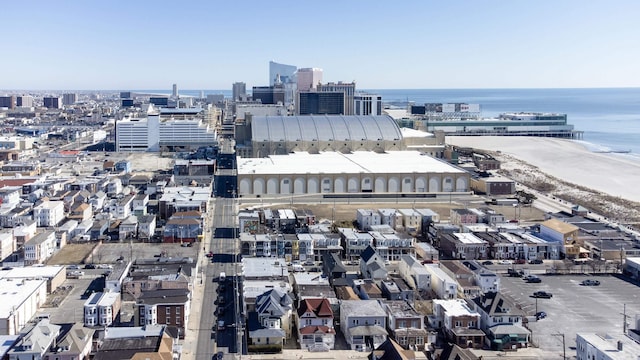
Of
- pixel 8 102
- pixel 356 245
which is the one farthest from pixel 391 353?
pixel 8 102

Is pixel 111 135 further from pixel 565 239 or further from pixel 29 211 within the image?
pixel 565 239

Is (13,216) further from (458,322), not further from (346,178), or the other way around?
(458,322)

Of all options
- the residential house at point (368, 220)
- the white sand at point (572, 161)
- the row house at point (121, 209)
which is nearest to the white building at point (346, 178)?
the row house at point (121, 209)

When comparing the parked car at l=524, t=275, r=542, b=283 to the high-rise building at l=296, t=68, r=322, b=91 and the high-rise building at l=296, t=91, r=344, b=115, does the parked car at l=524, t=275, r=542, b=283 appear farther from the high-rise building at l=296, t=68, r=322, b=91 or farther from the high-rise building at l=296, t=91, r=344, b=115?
the high-rise building at l=296, t=68, r=322, b=91

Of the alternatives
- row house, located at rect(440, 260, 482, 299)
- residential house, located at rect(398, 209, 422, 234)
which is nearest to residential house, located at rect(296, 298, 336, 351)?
row house, located at rect(440, 260, 482, 299)

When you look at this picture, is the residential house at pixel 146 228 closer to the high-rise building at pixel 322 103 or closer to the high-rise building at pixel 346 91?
the high-rise building at pixel 322 103

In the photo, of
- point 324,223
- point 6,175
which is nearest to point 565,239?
point 324,223
